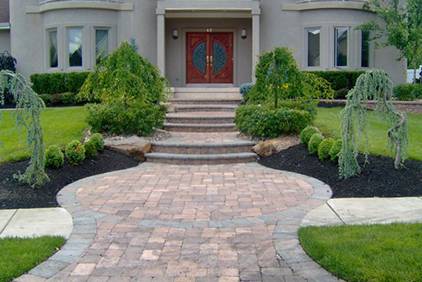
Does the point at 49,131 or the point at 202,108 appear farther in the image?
the point at 202,108

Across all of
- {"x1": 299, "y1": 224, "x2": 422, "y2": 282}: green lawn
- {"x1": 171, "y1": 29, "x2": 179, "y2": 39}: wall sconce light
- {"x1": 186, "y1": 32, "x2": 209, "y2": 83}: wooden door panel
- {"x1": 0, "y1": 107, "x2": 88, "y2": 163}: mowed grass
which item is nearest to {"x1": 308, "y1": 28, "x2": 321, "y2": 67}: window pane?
{"x1": 186, "y1": 32, "x2": 209, "y2": 83}: wooden door panel

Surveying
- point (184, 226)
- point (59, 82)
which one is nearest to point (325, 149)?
point (184, 226)

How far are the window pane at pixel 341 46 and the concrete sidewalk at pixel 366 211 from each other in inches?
511

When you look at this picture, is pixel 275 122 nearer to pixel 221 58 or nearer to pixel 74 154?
pixel 74 154

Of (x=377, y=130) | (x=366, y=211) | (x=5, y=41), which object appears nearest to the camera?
(x=366, y=211)

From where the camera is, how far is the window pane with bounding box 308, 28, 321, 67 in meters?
19.3

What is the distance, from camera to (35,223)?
20.1ft

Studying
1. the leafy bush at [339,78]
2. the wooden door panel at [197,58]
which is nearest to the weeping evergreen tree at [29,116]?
the leafy bush at [339,78]

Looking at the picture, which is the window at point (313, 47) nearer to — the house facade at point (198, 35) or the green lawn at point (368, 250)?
the house facade at point (198, 35)

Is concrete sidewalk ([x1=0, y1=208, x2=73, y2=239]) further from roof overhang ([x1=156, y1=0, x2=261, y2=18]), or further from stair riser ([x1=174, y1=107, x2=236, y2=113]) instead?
roof overhang ([x1=156, y1=0, x2=261, y2=18])

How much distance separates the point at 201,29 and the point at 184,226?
1482 cm

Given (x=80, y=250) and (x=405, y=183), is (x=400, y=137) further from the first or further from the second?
(x=80, y=250)

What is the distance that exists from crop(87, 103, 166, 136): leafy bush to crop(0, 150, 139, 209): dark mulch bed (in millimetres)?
1033

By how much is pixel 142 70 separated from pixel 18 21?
1065cm
